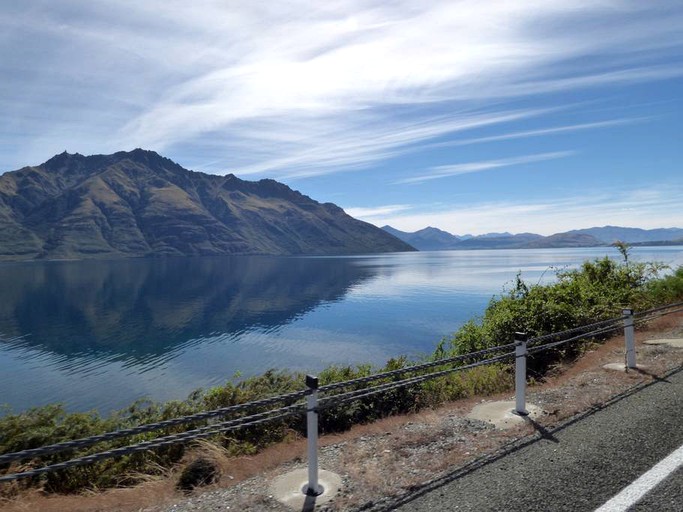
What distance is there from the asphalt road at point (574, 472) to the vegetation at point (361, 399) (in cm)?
506

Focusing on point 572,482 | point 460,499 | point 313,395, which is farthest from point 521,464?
point 313,395

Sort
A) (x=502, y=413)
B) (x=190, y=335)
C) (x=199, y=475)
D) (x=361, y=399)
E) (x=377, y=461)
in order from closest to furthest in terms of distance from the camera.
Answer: (x=377, y=461)
(x=199, y=475)
(x=502, y=413)
(x=361, y=399)
(x=190, y=335)

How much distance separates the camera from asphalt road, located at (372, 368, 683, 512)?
5.20 m

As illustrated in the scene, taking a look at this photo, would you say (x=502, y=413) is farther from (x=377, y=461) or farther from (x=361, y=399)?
(x=361, y=399)

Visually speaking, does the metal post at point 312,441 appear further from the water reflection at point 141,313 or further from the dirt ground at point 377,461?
the water reflection at point 141,313

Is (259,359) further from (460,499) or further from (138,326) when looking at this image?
(460,499)

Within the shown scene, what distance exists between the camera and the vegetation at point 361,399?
9.58 metres

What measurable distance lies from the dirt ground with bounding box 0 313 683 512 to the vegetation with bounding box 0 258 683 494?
181cm

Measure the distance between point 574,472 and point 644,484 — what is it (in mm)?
759

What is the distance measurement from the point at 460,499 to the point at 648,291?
2245 centimetres

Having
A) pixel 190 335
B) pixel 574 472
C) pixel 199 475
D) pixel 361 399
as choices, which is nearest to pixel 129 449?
pixel 199 475

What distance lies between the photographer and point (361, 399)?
522 inches

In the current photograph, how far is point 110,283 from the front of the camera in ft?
Result: 417

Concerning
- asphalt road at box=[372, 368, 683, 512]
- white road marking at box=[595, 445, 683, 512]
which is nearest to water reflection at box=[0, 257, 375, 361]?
asphalt road at box=[372, 368, 683, 512]
